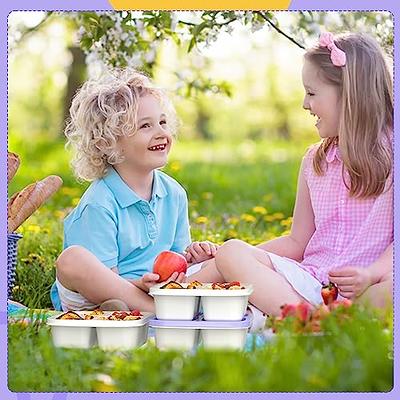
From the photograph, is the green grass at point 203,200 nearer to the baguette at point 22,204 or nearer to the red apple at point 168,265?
the baguette at point 22,204

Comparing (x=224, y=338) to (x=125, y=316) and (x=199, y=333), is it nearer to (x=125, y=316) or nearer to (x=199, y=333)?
(x=199, y=333)

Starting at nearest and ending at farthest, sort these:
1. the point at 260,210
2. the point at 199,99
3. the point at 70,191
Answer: the point at 260,210, the point at 70,191, the point at 199,99

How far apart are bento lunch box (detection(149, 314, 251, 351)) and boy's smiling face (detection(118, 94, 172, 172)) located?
453 millimetres

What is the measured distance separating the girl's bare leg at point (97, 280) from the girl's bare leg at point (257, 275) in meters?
0.17

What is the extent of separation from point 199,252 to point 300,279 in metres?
0.31

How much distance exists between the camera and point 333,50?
1748 millimetres

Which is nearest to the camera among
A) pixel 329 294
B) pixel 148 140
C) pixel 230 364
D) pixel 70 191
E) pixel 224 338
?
pixel 230 364

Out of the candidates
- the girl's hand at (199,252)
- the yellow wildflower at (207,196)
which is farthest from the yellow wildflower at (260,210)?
the girl's hand at (199,252)

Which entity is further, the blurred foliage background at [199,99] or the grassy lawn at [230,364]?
the blurred foliage background at [199,99]

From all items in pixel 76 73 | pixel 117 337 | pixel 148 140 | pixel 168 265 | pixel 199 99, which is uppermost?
pixel 76 73

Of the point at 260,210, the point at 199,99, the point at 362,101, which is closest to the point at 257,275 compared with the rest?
the point at 362,101

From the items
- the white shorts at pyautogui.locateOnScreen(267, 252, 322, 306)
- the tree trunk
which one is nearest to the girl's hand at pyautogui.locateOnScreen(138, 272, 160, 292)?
A: the white shorts at pyautogui.locateOnScreen(267, 252, 322, 306)

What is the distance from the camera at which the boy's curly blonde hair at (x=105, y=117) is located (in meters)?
1.95

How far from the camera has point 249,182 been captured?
351cm
